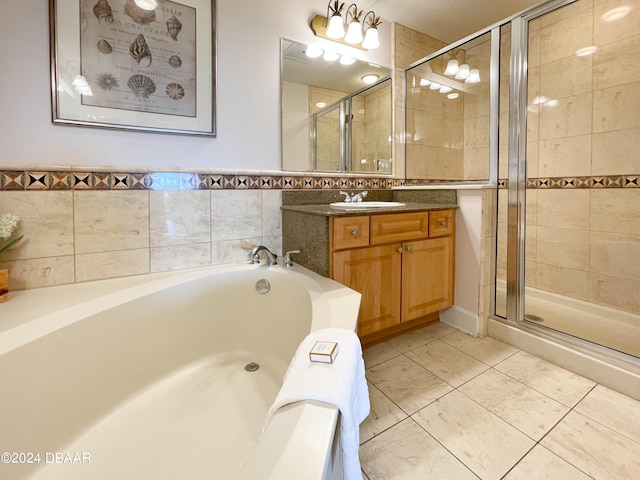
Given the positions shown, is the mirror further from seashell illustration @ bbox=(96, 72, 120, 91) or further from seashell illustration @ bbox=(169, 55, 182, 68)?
seashell illustration @ bbox=(96, 72, 120, 91)

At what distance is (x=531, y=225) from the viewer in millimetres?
2262

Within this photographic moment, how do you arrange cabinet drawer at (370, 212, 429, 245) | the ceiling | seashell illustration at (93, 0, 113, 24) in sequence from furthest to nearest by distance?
the ceiling
cabinet drawer at (370, 212, 429, 245)
seashell illustration at (93, 0, 113, 24)

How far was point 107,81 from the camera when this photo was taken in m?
1.40

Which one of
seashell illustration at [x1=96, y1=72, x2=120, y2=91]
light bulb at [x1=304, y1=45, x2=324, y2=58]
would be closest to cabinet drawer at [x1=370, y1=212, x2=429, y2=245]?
light bulb at [x1=304, y1=45, x2=324, y2=58]

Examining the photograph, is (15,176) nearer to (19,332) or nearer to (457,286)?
(19,332)

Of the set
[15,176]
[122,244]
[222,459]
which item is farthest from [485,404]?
[15,176]

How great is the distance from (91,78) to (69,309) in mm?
1054

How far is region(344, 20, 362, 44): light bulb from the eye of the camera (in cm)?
201

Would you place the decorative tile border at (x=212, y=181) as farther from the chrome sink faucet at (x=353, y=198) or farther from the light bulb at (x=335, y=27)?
the light bulb at (x=335, y=27)

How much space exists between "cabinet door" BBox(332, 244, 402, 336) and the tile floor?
23cm

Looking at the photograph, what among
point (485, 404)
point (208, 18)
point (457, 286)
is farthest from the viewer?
point (457, 286)

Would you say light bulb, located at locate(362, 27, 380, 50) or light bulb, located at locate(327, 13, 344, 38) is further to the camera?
light bulb, located at locate(362, 27, 380, 50)

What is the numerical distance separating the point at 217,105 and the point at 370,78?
1.22 m

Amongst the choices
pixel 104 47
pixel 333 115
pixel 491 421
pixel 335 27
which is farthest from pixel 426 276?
pixel 104 47
